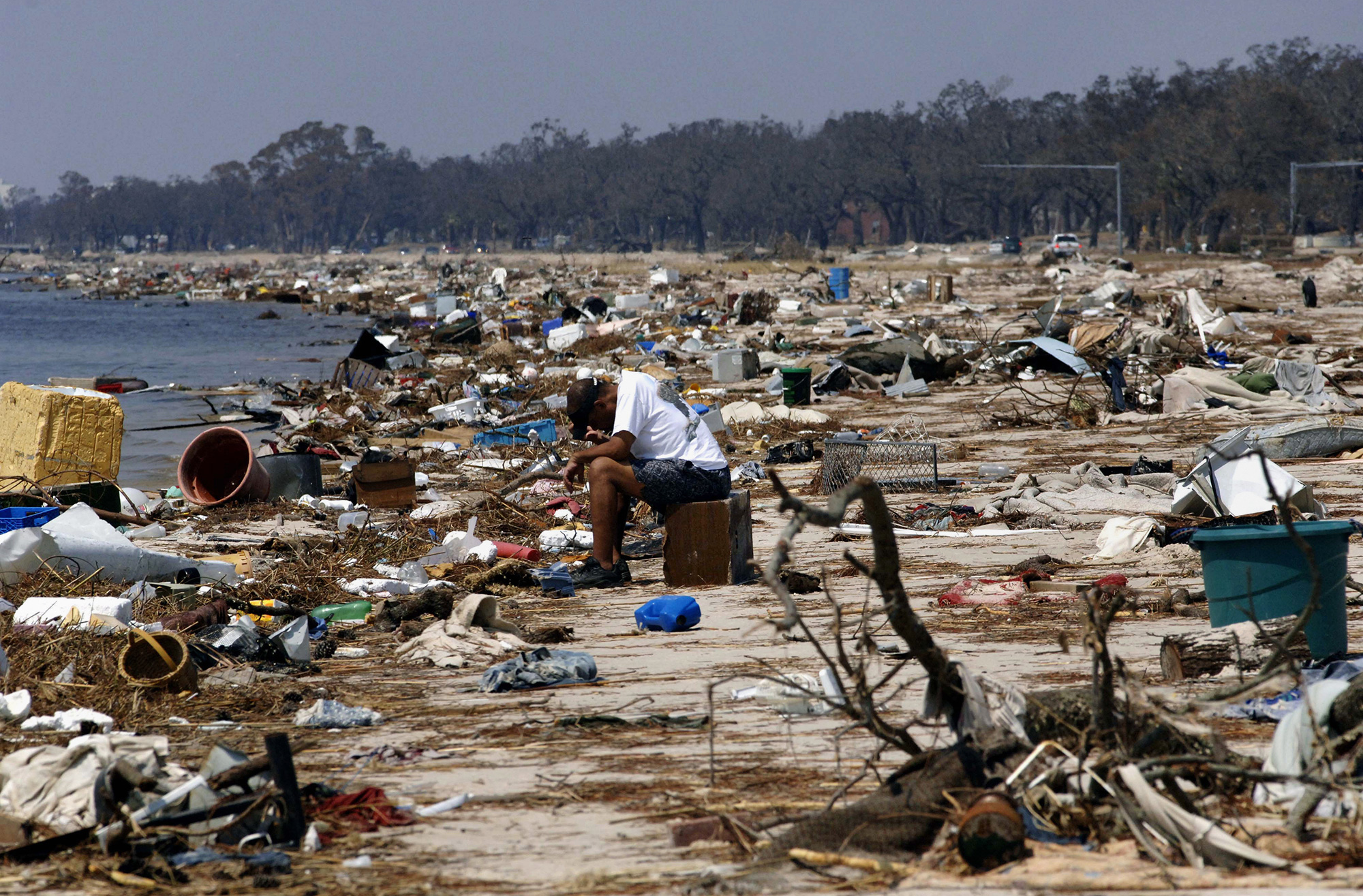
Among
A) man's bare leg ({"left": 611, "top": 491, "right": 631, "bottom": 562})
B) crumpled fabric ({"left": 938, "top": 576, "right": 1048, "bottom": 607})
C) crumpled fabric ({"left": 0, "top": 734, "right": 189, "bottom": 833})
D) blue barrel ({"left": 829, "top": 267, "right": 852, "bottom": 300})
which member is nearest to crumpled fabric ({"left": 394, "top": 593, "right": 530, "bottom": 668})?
man's bare leg ({"left": 611, "top": 491, "right": 631, "bottom": 562})

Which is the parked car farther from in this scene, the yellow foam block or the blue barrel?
the yellow foam block

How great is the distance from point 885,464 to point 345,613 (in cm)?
401

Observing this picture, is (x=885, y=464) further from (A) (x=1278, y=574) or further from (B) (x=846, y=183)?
(B) (x=846, y=183)

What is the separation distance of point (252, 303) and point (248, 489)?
170 feet

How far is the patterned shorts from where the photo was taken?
20.5 feet

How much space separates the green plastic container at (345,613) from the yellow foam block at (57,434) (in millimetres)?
3819

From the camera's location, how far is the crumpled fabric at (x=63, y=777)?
10.5 feet

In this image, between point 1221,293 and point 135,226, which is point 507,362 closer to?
point 1221,293

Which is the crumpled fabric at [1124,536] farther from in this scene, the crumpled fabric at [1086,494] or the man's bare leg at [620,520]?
the man's bare leg at [620,520]

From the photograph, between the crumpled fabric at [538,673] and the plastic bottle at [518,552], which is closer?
the crumpled fabric at [538,673]

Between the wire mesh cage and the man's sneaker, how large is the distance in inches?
89.7

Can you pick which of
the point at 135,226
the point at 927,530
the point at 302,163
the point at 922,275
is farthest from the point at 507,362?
the point at 135,226

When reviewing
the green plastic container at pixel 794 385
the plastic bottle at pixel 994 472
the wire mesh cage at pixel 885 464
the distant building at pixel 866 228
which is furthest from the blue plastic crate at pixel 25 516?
the distant building at pixel 866 228

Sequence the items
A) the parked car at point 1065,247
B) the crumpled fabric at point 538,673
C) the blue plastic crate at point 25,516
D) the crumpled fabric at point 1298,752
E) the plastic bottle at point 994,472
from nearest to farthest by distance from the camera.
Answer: the crumpled fabric at point 1298,752 → the crumpled fabric at point 538,673 → the blue plastic crate at point 25,516 → the plastic bottle at point 994,472 → the parked car at point 1065,247
